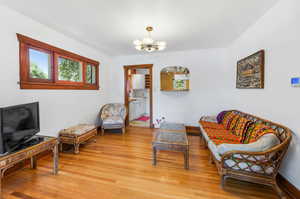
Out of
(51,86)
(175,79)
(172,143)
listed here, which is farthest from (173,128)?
(51,86)

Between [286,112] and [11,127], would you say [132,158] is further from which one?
[286,112]

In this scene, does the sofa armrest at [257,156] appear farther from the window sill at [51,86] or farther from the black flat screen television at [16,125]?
the window sill at [51,86]

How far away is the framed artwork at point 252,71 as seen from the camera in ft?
6.88

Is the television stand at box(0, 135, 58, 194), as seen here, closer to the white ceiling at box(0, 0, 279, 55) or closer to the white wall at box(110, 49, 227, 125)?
the white ceiling at box(0, 0, 279, 55)

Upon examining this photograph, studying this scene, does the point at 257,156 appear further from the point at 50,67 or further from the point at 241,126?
the point at 50,67

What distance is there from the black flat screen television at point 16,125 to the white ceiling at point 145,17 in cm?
158

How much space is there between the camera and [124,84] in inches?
181

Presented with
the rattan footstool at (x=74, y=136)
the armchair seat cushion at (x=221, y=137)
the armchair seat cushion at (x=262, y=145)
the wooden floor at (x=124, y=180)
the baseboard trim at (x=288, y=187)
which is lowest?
the wooden floor at (x=124, y=180)

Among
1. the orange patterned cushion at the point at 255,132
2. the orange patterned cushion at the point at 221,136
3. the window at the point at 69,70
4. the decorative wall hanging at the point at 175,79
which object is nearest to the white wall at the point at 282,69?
the orange patterned cushion at the point at 255,132

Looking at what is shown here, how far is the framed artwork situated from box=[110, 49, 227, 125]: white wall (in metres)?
0.90

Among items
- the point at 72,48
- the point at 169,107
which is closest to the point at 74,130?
the point at 72,48

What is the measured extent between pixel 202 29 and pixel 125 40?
1.82m

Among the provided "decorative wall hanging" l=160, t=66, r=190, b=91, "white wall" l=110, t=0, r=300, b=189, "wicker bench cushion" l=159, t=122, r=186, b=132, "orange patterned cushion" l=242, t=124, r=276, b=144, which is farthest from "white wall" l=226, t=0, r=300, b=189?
"decorative wall hanging" l=160, t=66, r=190, b=91

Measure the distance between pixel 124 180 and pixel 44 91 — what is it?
7.46 ft
